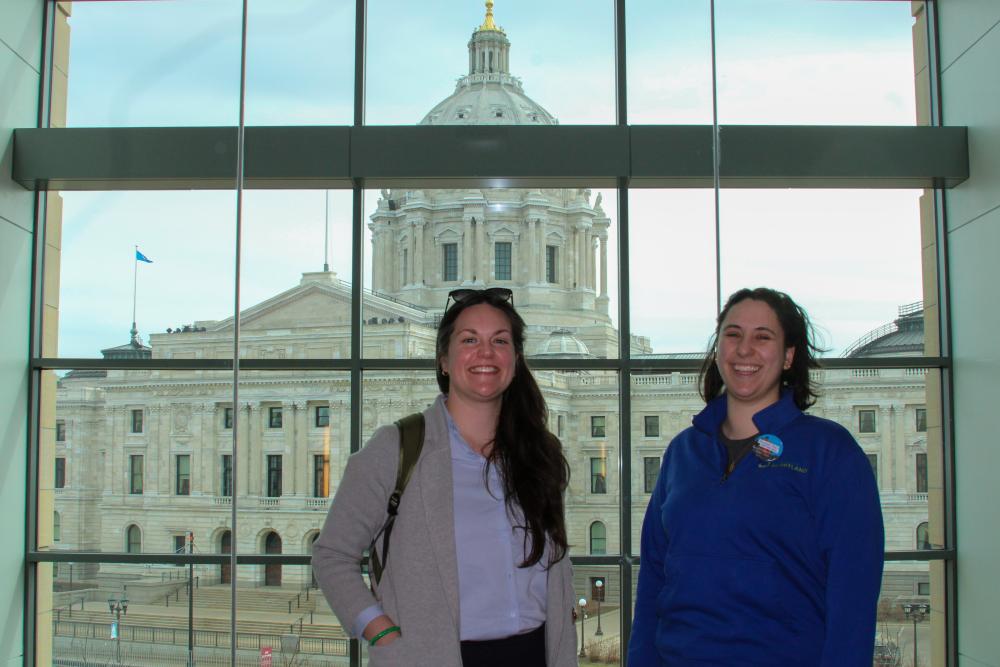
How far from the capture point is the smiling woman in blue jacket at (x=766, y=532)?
1734mm

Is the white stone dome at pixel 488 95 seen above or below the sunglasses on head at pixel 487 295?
above

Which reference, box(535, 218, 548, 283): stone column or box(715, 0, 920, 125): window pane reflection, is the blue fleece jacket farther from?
box(715, 0, 920, 125): window pane reflection

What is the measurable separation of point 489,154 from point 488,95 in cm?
44

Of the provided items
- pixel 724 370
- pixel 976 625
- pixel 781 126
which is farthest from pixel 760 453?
pixel 976 625

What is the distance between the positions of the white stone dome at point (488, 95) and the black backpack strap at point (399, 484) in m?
3.01

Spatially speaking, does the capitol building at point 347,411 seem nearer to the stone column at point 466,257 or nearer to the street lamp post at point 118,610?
the street lamp post at point 118,610

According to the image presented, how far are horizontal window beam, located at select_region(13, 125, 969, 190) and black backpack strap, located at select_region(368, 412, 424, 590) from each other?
2.92 meters

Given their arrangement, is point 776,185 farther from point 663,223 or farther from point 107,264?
point 107,264

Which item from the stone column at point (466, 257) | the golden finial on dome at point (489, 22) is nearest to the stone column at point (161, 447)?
the stone column at point (466, 257)

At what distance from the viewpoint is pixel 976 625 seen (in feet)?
15.4

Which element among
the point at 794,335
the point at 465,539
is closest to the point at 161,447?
the point at 465,539

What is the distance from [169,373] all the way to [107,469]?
632 mm

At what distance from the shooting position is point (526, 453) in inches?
74.8

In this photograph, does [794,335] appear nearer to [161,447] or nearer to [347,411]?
[347,411]
